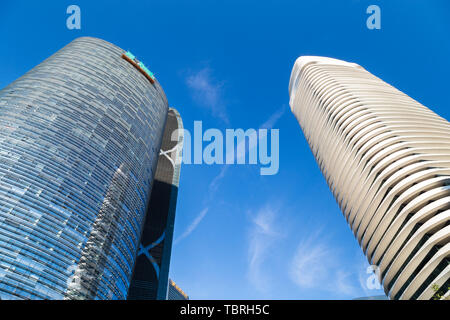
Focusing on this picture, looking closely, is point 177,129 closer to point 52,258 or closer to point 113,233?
point 113,233

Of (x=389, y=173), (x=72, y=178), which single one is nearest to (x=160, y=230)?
(x=72, y=178)

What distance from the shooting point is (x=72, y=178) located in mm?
74875

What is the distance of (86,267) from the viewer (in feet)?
216

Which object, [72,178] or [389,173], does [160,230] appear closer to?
[72,178]

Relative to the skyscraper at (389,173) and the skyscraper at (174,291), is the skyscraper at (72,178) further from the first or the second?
the skyscraper at (174,291)

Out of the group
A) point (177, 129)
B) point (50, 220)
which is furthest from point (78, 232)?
point (177, 129)

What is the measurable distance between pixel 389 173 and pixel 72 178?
6521 centimetres

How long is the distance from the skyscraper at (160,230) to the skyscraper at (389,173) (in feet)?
236

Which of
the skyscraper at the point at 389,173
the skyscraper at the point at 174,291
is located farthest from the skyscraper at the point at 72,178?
the skyscraper at the point at 174,291

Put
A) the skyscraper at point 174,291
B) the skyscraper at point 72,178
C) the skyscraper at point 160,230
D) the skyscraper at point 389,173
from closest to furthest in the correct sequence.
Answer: the skyscraper at point 389,173 < the skyscraper at point 72,178 < the skyscraper at point 160,230 < the skyscraper at point 174,291

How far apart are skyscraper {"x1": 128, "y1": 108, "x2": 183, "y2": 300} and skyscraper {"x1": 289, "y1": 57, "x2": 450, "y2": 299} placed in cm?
7182

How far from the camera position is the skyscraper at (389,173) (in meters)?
47.6
